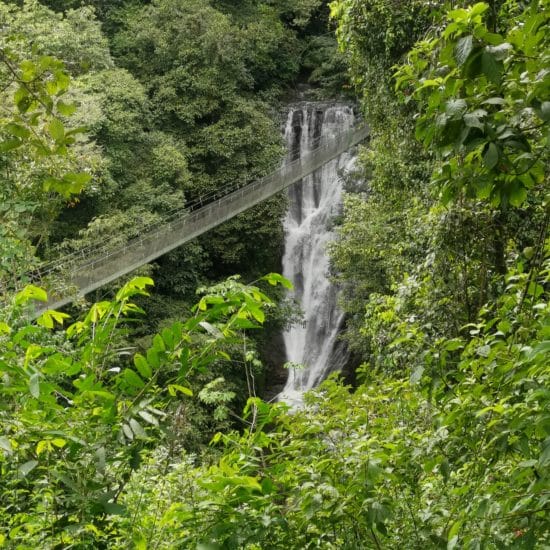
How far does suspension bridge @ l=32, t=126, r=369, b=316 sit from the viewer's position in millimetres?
7824

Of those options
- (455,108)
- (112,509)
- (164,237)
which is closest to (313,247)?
(164,237)

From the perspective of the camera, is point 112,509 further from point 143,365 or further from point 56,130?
point 56,130

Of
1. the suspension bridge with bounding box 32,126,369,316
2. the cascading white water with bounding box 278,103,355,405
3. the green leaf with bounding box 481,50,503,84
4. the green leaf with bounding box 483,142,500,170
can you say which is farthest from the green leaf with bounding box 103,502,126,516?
the cascading white water with bounding box 278,103,355,405

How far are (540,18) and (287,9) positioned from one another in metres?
15.6

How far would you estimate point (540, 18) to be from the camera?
1.27 m

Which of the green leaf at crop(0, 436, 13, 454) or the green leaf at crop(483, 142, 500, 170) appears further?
the green leaf at crop(483, 142, 500, 170)

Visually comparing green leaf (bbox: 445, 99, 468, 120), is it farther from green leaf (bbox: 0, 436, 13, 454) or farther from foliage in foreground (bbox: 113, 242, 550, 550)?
green leaf (bbox: 0, 436, 13, 454)

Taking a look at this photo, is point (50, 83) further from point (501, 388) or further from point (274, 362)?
point (274, 362)

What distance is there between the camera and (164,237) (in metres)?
9.27

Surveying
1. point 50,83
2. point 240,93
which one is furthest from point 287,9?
point 50,83

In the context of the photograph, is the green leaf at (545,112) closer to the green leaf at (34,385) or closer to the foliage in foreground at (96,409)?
the foliage in foreground at (96,409)

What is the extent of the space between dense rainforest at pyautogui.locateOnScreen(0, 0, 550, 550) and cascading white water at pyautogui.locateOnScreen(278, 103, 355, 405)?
5.98 ft

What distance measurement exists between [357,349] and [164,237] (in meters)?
3.18

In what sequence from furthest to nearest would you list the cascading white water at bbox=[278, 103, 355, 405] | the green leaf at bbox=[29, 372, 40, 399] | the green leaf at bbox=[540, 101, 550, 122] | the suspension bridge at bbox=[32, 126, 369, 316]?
the cascading white water at bbox=[278, 103, 355, 405], the suspension bridge at bbox=[32, 126, 369, 316], the green leaf at bbox=[540, 101, 550, 122], the green leaf at bbox=[29, 372, 40, 399]
